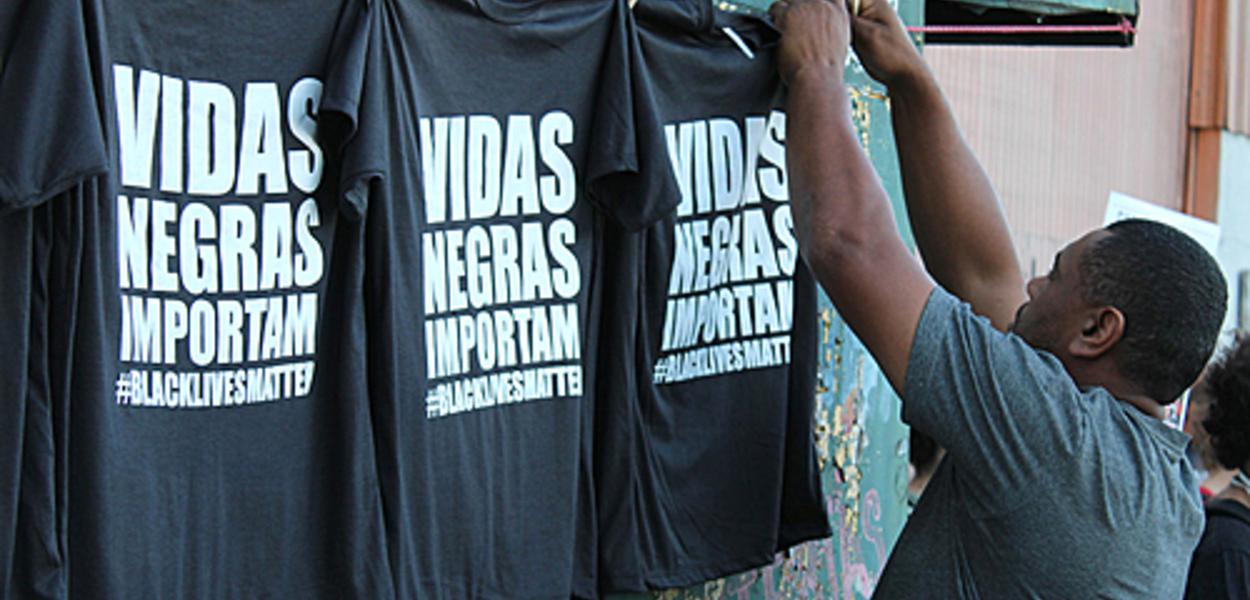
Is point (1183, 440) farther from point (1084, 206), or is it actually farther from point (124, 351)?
point (1084, 206)

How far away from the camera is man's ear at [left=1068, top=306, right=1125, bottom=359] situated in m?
2.95

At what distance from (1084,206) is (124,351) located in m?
8.86

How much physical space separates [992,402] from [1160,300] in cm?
38

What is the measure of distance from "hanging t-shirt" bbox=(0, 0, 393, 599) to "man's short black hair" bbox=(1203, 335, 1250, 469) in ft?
7.64

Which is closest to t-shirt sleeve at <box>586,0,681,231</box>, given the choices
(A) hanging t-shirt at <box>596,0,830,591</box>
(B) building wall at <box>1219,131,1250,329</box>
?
(A) hanging t-shirt at <box>596,0,830,591</box>

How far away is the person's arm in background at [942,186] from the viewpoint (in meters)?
3.74

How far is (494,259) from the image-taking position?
300 cm

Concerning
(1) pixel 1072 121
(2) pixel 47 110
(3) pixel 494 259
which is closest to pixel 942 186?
(3) pixel 494 259

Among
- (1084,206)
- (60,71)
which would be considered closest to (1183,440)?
(60,71)

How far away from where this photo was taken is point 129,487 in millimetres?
2432

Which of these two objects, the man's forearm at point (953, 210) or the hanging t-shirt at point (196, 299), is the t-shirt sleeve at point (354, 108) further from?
the man's forearm at point (953, 210)

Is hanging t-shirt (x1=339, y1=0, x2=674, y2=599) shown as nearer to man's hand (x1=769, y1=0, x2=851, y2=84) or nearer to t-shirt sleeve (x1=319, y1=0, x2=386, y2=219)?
t-shirt sleeve (x1=319, y1=0, x2=386, y2=219)

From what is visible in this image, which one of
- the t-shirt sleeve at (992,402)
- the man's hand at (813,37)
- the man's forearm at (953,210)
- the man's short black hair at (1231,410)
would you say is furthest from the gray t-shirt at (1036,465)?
the man's short black hair at (1231,410)

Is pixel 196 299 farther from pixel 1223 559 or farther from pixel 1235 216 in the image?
pixel 1235 216
